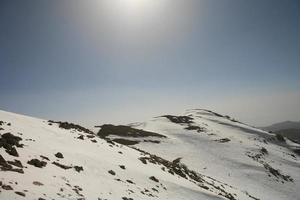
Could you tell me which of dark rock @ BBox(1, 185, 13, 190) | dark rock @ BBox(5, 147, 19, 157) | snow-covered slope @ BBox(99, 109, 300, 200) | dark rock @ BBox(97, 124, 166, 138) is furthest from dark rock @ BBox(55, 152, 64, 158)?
dark rock @ BBox(97, 124, 166, 138)

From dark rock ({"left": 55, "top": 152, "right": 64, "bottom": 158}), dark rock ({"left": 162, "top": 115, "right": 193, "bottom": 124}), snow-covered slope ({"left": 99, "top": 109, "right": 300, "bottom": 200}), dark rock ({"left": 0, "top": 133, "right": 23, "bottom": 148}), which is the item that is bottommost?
snow-covered slope ({"left": 99, "top": 109, "right": 300, "bottom": 200})

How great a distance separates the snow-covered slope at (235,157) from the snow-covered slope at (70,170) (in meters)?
13.4

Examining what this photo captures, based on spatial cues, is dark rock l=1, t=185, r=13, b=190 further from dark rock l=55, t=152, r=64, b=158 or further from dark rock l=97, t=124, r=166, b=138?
dark rock l=97, t=124, r=166, b=138

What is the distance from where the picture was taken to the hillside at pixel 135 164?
58.4ft

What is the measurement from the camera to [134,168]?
91.4 feet

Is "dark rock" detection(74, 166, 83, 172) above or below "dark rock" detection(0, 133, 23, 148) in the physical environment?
below

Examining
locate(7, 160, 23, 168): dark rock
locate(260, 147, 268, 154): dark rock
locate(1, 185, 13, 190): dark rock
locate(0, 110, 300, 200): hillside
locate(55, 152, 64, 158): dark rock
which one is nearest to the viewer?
locate(1, 185, 13, 190): dark rock

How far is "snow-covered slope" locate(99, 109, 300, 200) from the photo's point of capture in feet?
148

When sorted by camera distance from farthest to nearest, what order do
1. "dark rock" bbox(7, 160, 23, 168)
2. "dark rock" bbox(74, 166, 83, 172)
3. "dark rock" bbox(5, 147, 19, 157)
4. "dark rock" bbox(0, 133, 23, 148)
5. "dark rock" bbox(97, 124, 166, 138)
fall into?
1. "dark rock" bbox(97, 124, 166, 138)
2. "dark rock" bbox(74, 166, 83, 172)
3. "dark rock" bbox(0, 133, 23, 148)
4. "dark rock" bbox(5, 147, 19, 157)
5. "dark rock" bbox(7, 160, 23, 168)

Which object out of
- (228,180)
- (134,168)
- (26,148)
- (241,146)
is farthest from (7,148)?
(241,146)

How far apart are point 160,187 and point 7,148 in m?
12.5

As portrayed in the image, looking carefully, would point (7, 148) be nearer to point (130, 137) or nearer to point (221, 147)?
point (130, 137)

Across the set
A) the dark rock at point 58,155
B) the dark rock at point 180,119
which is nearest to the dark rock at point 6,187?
the dark rock at point 58,155

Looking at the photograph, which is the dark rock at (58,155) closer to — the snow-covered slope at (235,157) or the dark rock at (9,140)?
the dark rock at (9,140)
